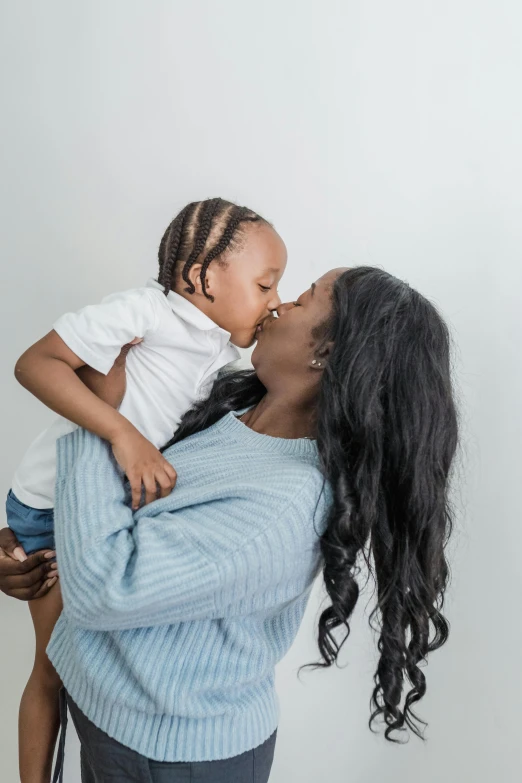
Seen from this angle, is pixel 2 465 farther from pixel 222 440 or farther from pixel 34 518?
pixel 222 440

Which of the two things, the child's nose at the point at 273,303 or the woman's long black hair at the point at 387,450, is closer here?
the woman's long black hair at the point at 387,450

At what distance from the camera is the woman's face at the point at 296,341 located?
1.31 m

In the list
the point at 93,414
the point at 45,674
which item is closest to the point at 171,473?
the point at 93,414

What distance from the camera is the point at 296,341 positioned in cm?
132

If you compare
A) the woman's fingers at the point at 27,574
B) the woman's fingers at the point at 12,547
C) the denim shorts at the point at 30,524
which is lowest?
the woman's fingers at the point at 27,574

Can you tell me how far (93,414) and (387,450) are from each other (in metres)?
0.48

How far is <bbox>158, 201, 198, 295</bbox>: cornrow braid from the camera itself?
143 cm

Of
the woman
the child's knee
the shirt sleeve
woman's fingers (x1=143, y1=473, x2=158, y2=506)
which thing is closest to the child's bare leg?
the child's knee

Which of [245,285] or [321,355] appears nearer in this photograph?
[321,355]

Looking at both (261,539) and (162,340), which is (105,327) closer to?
(162,340)

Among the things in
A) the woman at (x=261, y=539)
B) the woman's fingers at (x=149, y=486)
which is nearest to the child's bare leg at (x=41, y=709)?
the woman at (x=261, y=539)

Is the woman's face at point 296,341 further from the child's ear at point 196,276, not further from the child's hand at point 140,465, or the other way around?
the child's hand at point 140,465

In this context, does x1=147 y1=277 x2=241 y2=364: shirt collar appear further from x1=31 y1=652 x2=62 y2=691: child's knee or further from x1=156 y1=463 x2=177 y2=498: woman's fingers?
x1=31 y1=652 x2=62 y2=691: child's knee

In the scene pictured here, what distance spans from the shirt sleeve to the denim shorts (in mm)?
341
